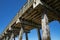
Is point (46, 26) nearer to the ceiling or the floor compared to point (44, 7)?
nearer to the floor

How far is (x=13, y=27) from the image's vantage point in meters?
16.8

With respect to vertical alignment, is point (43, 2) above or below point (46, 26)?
above

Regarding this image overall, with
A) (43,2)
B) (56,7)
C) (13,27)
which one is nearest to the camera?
(43,2)

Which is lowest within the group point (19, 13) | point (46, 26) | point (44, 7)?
point (46, 26)

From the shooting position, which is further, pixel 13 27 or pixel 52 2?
pixel 13 27

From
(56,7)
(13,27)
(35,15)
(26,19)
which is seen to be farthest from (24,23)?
(56,7)

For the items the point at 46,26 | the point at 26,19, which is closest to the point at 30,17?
the point at 26,19

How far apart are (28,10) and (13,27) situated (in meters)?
5.05

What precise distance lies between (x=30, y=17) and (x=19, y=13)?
1142 mm

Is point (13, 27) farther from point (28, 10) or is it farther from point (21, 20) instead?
point (28, 10)

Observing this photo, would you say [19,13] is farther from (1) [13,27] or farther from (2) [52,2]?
(2) [52,2]

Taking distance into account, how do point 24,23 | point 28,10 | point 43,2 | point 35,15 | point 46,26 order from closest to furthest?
point 46,26
point 43,2
point 28,10
point 35,15
point 24,23

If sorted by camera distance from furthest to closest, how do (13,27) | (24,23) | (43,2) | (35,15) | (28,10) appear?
(13,27) → (24,23) → (35,15) → (28,10) → (43,2)

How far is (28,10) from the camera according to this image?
1241 centimetres
